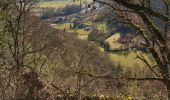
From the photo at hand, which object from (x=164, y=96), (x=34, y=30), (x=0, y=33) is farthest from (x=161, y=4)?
(x=34, y=30)

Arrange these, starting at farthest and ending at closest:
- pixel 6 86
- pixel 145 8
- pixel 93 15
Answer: pixel 6 86 → pixel 93 15 → pixel 145 8

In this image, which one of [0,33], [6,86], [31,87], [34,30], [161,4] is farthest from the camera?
[34,30]

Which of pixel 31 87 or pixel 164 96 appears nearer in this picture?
pixel 164 96

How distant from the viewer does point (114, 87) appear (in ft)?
47.0

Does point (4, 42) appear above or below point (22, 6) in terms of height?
below

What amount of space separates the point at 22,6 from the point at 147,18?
14.2m

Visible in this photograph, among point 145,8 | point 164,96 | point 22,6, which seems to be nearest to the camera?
point 145,8

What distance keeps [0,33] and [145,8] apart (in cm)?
2060

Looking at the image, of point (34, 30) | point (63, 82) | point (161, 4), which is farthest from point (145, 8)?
point (34, 30)

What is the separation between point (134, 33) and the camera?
11.8 meters

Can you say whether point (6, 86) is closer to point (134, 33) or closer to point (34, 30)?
point (134, 33)

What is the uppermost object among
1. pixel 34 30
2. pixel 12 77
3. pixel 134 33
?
pixel 134 33

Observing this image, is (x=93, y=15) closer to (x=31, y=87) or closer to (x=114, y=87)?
(x=114, y=87)

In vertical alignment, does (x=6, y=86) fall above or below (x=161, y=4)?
below
